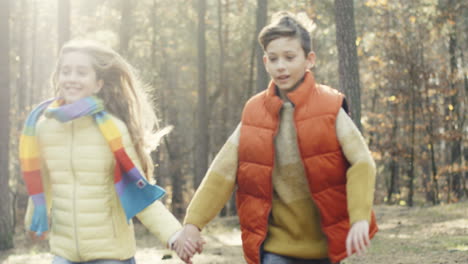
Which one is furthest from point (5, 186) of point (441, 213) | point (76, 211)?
point (76, 211)

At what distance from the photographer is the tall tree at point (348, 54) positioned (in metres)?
10.1

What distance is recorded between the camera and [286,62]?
3914 millimetres

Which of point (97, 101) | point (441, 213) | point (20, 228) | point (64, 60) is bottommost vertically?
point (20, 228)

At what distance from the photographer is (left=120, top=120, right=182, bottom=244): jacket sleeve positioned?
396cm

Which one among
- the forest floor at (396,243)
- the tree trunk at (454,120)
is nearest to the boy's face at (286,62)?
the forest floor at (396,243)

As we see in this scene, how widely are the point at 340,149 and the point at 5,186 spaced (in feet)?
39.7

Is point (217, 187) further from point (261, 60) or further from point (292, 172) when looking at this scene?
point (261, 60)

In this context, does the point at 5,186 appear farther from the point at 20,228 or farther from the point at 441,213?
the point at 20,228

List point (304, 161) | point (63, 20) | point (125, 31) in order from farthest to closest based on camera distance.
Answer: point (125, 31)
point (63, 20)
point (304, 161)

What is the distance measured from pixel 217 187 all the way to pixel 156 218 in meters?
0.42

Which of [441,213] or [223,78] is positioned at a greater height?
[223,78]

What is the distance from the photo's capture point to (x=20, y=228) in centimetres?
3019

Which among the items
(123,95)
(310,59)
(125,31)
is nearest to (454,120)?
(125,31)

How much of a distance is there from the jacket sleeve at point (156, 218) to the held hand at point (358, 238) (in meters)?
1.06
